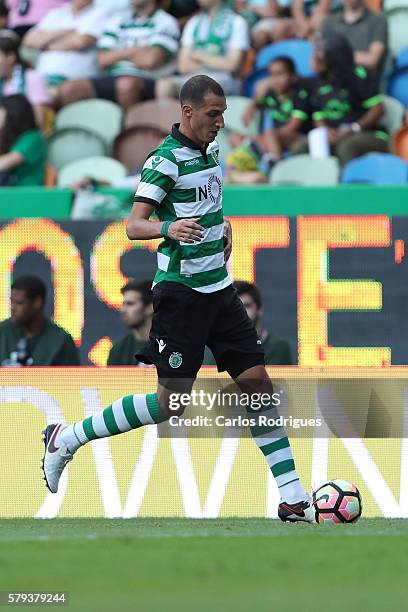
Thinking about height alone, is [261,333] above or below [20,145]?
below

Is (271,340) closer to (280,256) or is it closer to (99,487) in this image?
(280,256)

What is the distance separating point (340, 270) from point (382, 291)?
392 mm

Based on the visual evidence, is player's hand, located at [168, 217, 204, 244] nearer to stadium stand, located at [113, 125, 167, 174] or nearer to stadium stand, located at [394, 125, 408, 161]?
stadium stand, located at [394, 125, 408, 161]

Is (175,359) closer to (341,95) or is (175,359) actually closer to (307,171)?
(307,171)

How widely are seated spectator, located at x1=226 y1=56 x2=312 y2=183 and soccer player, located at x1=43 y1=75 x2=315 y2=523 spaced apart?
6.38 meters

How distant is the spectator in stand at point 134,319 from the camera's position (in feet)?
39.9

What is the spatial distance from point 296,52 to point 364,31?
0.77 metres

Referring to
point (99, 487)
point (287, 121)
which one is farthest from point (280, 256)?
point (99, 487)

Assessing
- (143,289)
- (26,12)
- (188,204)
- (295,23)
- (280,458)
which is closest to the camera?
(188,204)

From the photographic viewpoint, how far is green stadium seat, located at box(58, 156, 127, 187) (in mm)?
13758

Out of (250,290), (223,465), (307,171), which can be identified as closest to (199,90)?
(223,465)

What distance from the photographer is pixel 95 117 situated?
48.9 feet

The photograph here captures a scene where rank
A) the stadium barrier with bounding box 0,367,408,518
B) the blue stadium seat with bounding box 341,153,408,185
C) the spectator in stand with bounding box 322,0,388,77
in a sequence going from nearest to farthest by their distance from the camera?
the stadium barrier with bounding box 0,367,408,518
the blue stadium seat with bounding box 341,153,408,185
the spectator in stand with bounding box 322,0,388,77

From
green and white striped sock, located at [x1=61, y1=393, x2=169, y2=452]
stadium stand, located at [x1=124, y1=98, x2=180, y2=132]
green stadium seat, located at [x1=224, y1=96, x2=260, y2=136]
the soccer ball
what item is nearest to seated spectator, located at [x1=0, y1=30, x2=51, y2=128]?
stadium stand, located at [x1=124, y1=98, x2=180, y2=132]
